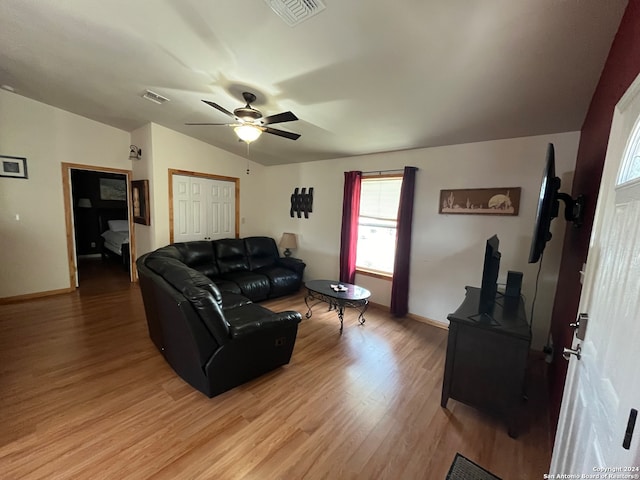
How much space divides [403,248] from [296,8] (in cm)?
292

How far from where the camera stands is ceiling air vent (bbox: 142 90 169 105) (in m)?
3.13

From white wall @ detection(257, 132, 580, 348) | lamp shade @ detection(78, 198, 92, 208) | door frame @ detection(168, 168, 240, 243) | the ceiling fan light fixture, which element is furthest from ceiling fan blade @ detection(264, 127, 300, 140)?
lamp shade @ detection(78, 198, 92, 208)

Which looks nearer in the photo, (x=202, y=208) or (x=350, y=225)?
(x=350, y=225)

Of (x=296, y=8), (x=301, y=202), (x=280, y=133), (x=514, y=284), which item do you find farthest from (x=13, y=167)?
(x=514, y=284)

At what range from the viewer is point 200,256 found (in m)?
4.17

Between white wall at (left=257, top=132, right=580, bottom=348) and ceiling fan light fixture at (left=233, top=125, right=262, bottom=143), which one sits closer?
ceiling fan light fixture at (left=233, top=125, right=262, bottom=143)

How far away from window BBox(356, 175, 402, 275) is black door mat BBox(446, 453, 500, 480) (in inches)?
103

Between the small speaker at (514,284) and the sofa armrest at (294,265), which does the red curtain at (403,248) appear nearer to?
the small speaker at (514,284)

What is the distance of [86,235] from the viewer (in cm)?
667

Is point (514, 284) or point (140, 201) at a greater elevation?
point (140, 201)

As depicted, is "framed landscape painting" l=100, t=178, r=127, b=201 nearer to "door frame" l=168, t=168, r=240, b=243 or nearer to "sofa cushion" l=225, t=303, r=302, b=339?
"door frame" l=168, t=168, r=240, b=243

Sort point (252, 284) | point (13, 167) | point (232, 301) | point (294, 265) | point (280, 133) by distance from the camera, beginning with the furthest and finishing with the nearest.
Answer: point (294, 265)
point (252, 284)
point (13, 167)
point (232, 301)
point (280, 133)

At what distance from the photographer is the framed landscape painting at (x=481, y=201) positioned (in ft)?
9.70

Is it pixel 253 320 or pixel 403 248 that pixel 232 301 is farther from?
pixel 403 248
